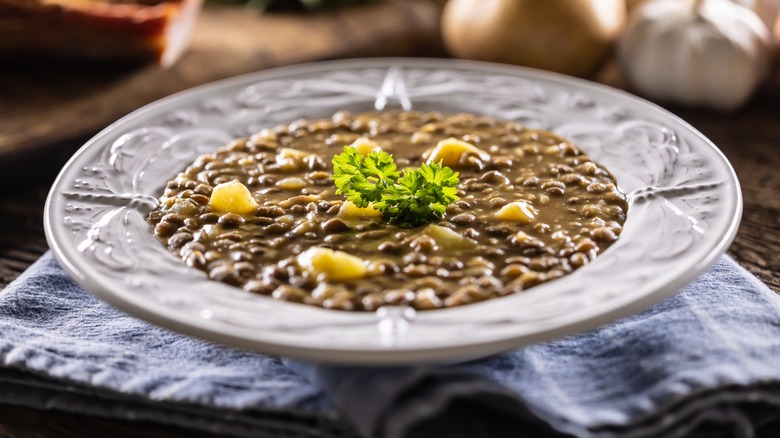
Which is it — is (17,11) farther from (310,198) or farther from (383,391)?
(383,391)

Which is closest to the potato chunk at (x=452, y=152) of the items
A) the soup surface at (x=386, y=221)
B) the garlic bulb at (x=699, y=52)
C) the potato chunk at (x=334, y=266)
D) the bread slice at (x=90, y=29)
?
the soup surface at (x=386, y=221)

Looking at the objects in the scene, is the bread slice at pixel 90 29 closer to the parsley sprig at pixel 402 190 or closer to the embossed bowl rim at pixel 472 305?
the embossed bowl rim at pixel 472 305

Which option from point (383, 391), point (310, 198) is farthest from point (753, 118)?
point (383, 391)

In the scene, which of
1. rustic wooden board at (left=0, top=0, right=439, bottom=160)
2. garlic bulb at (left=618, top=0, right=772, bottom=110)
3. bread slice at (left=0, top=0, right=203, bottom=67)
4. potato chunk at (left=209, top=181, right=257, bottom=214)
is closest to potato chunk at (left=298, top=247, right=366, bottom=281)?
potato chunk at (left=209, top=181, right=257, bottom=214)

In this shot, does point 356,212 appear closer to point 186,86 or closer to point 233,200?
point 233,200

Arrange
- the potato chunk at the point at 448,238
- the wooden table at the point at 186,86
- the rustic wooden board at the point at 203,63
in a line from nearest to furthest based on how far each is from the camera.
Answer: the wooden table at the point at 186,86 < the potato chunk at the point at 448,238 < the rustic wooden board at the point at 203,63

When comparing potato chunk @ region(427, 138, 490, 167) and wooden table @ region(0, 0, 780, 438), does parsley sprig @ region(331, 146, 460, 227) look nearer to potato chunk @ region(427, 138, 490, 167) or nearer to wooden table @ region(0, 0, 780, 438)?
potato chunk @ region(427, 138, 490, 167)

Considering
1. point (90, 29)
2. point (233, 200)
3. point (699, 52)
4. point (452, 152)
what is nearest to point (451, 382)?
point (233, 200)
